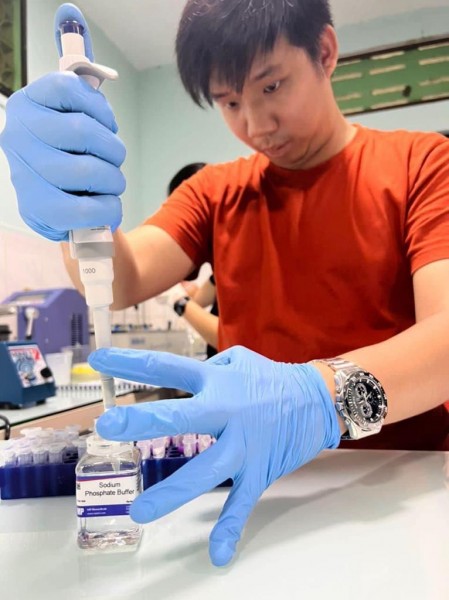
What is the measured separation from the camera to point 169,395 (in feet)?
6.36

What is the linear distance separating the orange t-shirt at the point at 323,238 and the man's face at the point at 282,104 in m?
0.06

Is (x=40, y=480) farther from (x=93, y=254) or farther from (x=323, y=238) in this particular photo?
(x=323, y=238)

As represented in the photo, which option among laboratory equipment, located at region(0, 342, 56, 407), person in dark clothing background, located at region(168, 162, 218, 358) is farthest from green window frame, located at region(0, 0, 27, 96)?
laboratory equipment, located at region(0, 342, 56, 407)

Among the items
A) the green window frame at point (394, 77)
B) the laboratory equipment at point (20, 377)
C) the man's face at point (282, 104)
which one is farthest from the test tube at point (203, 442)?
the green window frame at point (394, 77)

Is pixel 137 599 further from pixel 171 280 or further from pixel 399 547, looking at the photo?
pixel 171 280

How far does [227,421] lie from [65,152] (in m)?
0.31

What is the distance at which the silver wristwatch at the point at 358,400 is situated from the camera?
509 millimetres

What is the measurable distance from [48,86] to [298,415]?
16.1 inches

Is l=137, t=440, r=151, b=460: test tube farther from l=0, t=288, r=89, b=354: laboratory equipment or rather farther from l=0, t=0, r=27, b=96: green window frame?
l=0, t=0, r=27, b=96: green window frame

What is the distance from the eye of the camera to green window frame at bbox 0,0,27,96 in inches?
69.4

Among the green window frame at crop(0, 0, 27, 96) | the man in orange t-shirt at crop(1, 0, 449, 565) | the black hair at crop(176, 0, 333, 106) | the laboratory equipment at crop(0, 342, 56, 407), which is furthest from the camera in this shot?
the green window frame at crop(0, 0, 27, 96)

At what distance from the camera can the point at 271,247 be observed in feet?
2.98

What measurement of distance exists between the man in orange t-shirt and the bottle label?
2cm

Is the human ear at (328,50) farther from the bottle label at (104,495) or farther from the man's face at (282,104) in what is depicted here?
the bottle label at (104,495)
